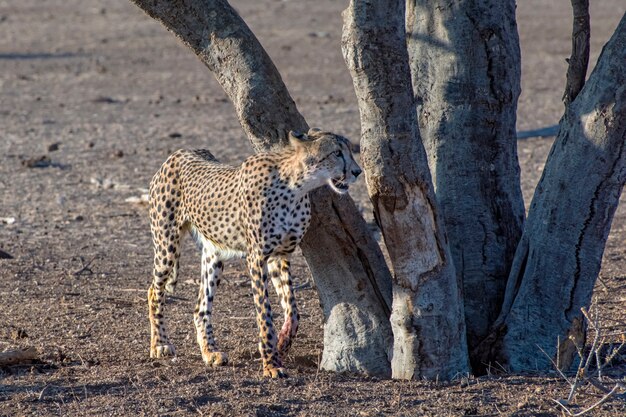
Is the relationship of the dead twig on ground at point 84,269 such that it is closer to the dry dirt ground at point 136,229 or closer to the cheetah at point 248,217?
the dry dirt ground at point 136,229

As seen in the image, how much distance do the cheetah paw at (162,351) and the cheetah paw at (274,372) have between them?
736mm

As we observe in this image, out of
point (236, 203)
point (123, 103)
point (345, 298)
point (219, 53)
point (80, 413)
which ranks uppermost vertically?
point (123, 103)

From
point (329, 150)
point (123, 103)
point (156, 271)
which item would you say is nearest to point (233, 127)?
point (123, 103)

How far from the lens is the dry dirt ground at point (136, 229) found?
504 cm

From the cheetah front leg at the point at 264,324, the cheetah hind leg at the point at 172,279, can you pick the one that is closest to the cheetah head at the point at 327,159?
the cheetah front leg at the point at 264,324

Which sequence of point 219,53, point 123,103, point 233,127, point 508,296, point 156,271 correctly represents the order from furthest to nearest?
point 123,103 < point 233,127 < point 156,271 < point 508,296 < point 219,53

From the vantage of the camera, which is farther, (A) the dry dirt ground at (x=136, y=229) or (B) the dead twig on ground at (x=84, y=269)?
(B) the dead twig on ground at (x=84, y=269)

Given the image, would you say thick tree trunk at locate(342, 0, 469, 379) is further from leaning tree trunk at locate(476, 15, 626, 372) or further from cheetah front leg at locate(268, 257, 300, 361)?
cheetah front leg at locate(268, 257, 300, 361)

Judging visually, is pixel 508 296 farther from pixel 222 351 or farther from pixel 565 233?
pixel 222 351

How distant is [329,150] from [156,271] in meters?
1.37

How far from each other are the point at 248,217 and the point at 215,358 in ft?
2.37

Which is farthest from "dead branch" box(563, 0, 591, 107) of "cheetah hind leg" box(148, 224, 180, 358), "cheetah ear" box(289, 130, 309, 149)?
"cheetah hind leg" box(148, 224, 180, 358)

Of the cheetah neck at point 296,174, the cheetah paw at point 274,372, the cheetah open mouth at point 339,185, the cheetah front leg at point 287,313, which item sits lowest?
the cheetah paw at point 274,372

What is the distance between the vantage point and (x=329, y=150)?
5426 millimetres
